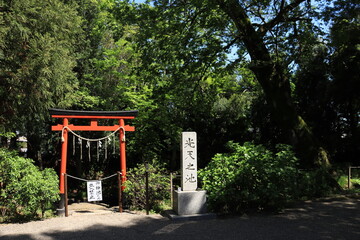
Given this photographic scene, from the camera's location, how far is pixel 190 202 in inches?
289

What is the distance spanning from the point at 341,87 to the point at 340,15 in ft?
21.3

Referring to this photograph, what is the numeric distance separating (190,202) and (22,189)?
4.13 m

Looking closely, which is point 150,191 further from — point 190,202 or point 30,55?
point 30,55

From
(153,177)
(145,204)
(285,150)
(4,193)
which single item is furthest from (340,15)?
(4,193)

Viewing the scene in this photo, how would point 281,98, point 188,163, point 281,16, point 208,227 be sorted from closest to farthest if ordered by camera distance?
point 208,227
point 188,163
point 281,16
point 281,98

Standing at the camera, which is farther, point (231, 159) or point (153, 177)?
point (153, 177)

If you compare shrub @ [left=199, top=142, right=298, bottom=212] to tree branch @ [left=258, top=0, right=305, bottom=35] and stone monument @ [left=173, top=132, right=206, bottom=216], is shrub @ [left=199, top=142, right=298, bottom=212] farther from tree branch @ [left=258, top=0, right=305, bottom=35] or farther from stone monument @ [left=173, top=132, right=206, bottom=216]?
tree branch @ [left=258, top=0, right=305, bottom=35]

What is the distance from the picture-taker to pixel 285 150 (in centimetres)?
845

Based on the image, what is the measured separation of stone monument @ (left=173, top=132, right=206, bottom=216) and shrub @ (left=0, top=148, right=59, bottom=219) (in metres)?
3.25

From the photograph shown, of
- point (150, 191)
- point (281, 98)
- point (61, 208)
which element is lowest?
point (61, 208)

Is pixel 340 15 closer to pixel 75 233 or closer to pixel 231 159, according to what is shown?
pixel 231 159

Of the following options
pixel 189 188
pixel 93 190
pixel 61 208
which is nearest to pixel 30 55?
pixel 93 190

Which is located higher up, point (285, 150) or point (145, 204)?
point (285, 150)

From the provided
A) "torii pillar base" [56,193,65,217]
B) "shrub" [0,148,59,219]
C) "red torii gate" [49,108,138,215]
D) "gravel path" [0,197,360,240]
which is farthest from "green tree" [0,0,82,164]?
"gravel path" [0,197,360,240]
